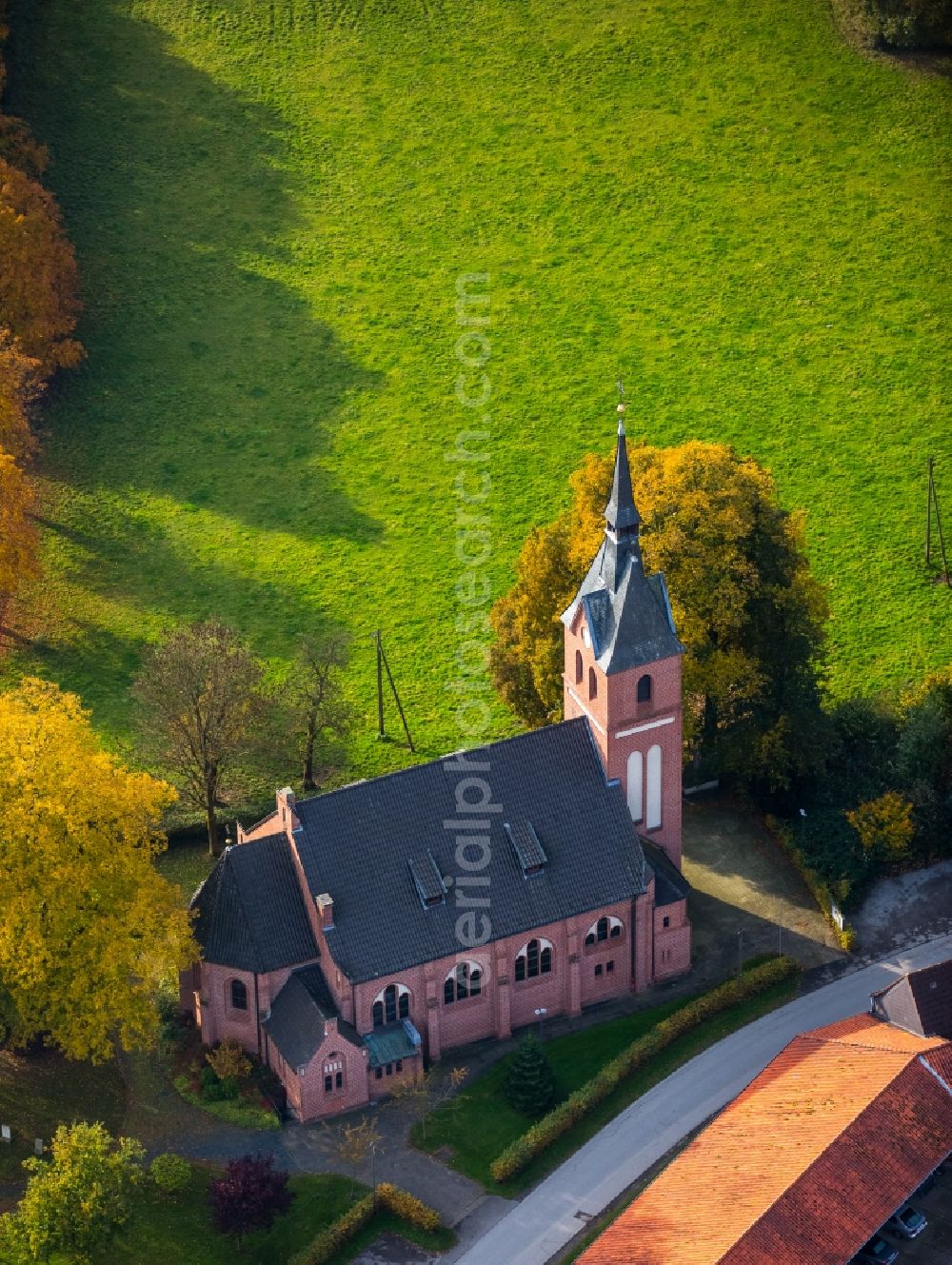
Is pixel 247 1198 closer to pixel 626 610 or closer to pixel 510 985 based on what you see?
pixel 510 985

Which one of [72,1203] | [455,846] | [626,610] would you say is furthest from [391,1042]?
[626,610]

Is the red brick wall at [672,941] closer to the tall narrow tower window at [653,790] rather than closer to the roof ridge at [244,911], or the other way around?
the tall narrow tower window at [653,790]

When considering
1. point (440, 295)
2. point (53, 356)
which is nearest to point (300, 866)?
point (53, 356)

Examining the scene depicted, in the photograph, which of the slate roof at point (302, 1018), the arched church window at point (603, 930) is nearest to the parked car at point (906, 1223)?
the arched church window at point (603, 930)

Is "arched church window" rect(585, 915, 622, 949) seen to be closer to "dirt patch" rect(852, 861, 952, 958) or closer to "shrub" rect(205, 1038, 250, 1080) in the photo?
"dirt patch" rect(852, 861, 952, 958)

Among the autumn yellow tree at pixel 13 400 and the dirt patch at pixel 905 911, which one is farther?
the autumn yellow tree at pixel 13 400

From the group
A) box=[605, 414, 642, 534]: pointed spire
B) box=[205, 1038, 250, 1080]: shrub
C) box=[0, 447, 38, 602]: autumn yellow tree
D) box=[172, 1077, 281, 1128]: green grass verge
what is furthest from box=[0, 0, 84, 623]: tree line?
box=[605, 414, 642, 534]: pointed spire
